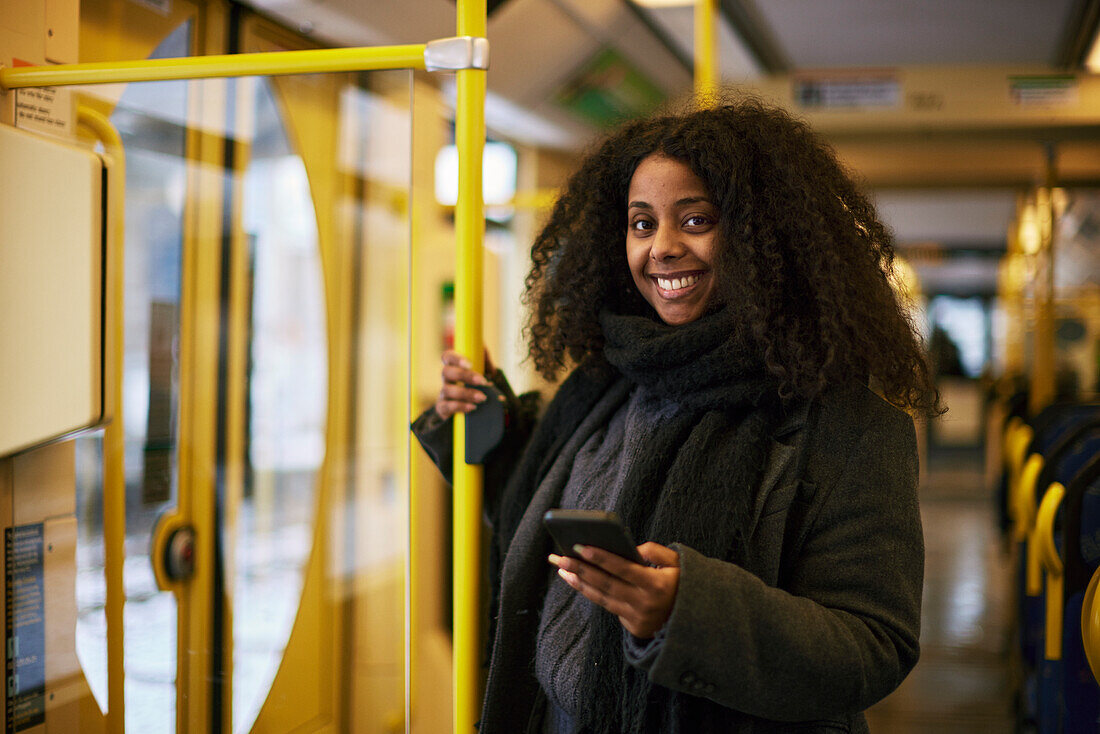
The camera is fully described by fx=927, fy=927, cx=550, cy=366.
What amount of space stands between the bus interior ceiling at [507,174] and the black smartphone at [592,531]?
0.53 metres

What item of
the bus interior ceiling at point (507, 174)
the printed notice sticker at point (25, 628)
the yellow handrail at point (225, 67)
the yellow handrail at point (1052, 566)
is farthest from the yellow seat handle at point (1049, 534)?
the printed notice sticker at point (25, 628)

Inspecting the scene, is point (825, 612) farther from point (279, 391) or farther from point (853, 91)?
point (853, 91)

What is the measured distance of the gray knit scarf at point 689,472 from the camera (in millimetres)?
1254

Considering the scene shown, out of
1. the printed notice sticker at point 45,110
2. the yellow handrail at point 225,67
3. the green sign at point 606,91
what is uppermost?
the green sign at point 606,91

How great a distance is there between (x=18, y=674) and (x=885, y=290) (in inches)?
63.7

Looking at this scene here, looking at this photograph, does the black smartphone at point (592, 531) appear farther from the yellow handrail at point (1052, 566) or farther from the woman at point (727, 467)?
the yellow handrail at point (1052, 566)

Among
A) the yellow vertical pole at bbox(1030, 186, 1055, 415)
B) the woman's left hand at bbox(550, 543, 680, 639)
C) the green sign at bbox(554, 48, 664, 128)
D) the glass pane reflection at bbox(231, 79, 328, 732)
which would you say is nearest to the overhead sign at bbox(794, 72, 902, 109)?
the green sign at bbox(554, 48, 664, 128)

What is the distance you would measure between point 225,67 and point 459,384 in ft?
2.05

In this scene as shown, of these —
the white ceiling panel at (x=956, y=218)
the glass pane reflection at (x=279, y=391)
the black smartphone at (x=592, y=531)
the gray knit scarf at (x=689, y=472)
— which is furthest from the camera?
the white ceiling panel at (x=956, y=218)

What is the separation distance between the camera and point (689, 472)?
1.31m

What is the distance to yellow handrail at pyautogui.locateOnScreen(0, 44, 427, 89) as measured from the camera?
56.7 inches

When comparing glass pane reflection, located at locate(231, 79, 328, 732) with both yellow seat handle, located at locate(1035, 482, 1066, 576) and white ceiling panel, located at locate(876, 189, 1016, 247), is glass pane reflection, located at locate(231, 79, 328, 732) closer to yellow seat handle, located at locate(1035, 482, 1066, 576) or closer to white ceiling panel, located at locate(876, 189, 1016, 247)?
yellow seat handle, located at locate(1035, 482, 1066, 576)

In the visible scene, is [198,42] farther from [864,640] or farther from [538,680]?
[864,640]

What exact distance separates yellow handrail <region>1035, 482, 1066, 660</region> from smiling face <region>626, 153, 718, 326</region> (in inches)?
66.0
